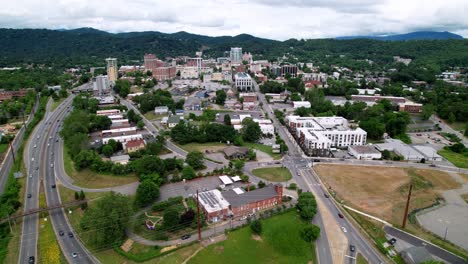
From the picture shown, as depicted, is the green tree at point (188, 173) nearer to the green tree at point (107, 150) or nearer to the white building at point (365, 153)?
the green tree at point (107, 150)

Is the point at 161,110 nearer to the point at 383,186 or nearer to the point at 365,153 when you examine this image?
the point at 365,153

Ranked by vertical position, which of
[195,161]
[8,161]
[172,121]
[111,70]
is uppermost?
[111,70]

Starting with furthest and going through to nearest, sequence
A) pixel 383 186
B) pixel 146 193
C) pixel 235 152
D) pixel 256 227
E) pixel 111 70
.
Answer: pixel 111 70
pixel 235 152
pixel 383 186
pixel 146 193
pixel 256 227

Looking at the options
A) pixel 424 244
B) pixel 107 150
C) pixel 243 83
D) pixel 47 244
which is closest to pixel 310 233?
pixel 424 244

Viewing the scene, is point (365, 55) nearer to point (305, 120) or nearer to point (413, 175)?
point (305, 120)

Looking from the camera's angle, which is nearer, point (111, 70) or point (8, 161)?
point (8, 161)

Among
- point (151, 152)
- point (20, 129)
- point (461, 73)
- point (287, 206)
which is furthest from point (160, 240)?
point (461, 73)

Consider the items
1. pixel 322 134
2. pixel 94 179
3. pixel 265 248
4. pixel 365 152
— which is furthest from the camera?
pixel 322 134

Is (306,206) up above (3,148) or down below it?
below

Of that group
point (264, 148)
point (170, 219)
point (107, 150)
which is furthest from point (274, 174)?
point (107, 150)
